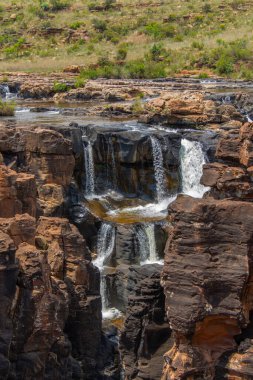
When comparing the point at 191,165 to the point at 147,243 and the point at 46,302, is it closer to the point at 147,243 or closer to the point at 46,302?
the point at 147,243

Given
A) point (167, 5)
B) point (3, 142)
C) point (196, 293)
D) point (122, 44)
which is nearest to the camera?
point (196, 293)

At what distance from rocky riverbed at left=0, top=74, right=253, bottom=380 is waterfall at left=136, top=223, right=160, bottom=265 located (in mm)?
36

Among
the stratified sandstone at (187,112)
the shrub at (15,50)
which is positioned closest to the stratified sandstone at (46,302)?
the stratified sandstone at (187,112)

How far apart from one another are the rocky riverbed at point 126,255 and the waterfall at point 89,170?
2.1 inches

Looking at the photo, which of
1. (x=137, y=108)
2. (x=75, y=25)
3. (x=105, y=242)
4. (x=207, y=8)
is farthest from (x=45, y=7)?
(x=105, y=242)

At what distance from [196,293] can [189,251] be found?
0.58 m

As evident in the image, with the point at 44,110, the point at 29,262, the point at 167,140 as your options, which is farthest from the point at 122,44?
the point at 29,262

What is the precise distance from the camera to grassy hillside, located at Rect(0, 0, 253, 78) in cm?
5556

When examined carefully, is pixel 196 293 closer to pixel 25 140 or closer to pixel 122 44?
pixel 25 140

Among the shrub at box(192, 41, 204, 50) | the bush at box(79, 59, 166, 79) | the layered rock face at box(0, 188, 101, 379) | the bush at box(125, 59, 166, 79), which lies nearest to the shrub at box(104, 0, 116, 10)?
the shrub at box(192, 41, 204, 50)

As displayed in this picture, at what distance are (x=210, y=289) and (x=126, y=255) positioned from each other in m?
14.0

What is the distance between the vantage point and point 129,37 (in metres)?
67.5

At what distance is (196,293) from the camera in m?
8.91

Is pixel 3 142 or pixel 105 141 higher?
pixel 3 142
